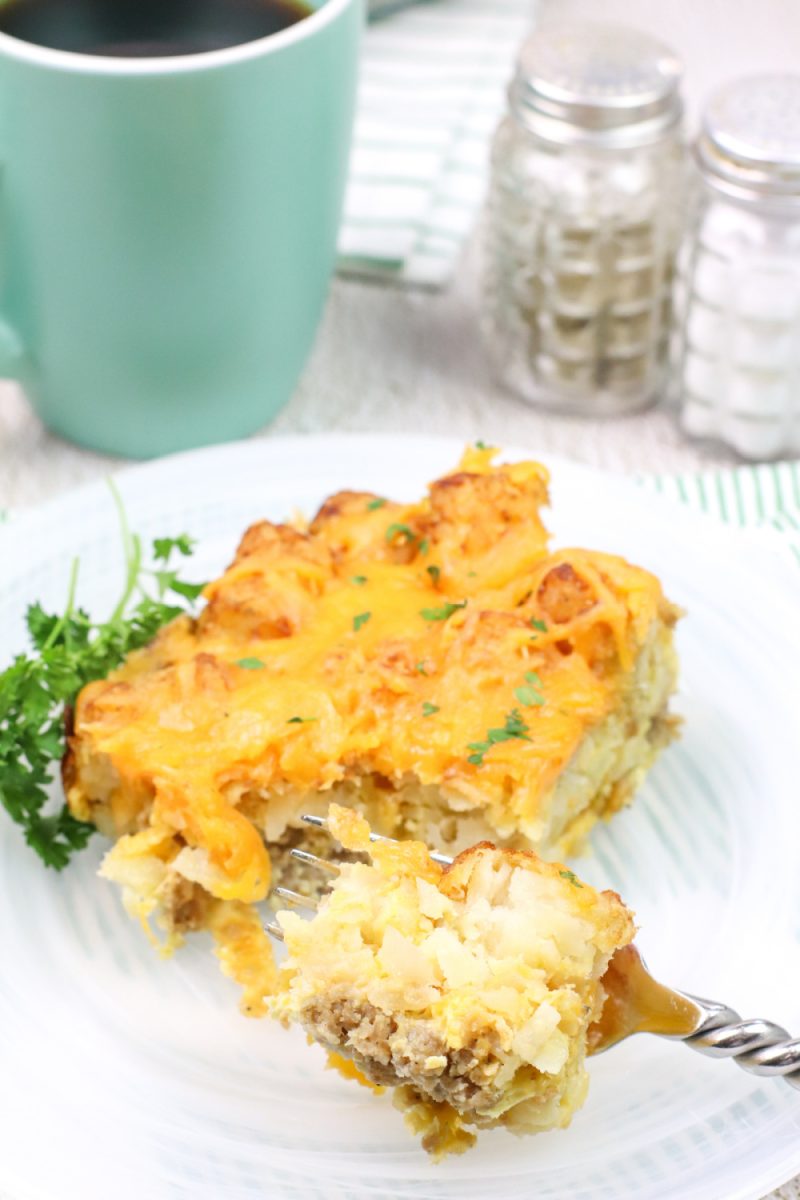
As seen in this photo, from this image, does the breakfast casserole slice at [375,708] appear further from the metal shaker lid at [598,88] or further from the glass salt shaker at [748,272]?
the metal shaker lid at [598,88]

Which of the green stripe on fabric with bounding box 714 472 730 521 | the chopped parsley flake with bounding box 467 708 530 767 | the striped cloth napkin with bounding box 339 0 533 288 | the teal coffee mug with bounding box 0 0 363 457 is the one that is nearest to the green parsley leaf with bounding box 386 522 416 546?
the chopped parsley flake with bounding box 467 708 530 767

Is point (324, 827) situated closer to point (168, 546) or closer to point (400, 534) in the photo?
point (400, 534)

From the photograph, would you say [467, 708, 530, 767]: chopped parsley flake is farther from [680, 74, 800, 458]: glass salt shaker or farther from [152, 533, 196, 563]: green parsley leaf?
[680, 74, 800, 458]: glass salt shaker

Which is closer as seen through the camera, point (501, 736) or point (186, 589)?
point (501, 736)

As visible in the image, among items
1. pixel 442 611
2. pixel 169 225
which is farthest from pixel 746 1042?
pixel 169 225

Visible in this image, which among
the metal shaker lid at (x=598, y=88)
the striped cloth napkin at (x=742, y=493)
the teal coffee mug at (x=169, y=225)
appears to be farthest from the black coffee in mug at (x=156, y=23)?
the striped cloth napkin at (x=742, y=493)

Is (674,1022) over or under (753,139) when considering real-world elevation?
under

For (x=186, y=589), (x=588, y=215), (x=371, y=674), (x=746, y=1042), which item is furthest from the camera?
(x=588, y=215)
